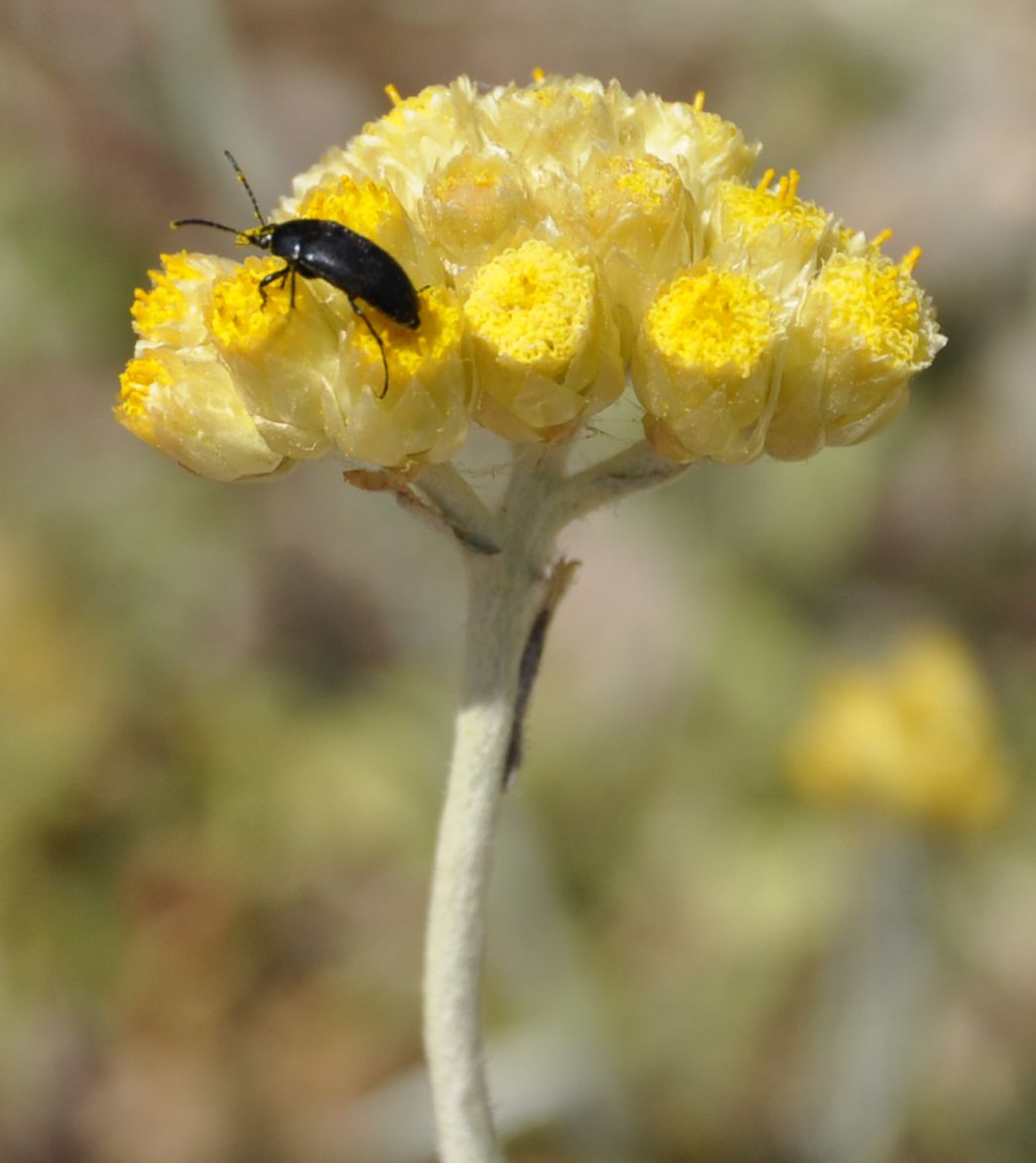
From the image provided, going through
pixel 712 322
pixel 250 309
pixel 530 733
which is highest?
pixel 530 733

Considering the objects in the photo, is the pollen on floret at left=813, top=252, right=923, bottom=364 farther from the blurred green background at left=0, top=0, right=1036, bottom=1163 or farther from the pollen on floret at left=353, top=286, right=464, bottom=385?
the blurred green background at left=0, top=0, right=1036, bottom=1163

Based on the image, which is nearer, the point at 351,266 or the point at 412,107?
the point at 351,266

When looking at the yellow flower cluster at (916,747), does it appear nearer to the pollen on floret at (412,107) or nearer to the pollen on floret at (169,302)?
the pollen on floret at (412,107)

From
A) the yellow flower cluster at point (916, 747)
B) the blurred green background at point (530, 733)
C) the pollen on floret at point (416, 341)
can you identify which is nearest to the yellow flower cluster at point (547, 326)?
the pollen on floret at point (416, 341)

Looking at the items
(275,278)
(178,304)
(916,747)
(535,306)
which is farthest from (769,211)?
(916,747)

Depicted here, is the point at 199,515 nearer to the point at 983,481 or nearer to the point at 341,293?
the point at 983,481

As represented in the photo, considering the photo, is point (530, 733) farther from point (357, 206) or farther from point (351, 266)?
point (351, 266)
